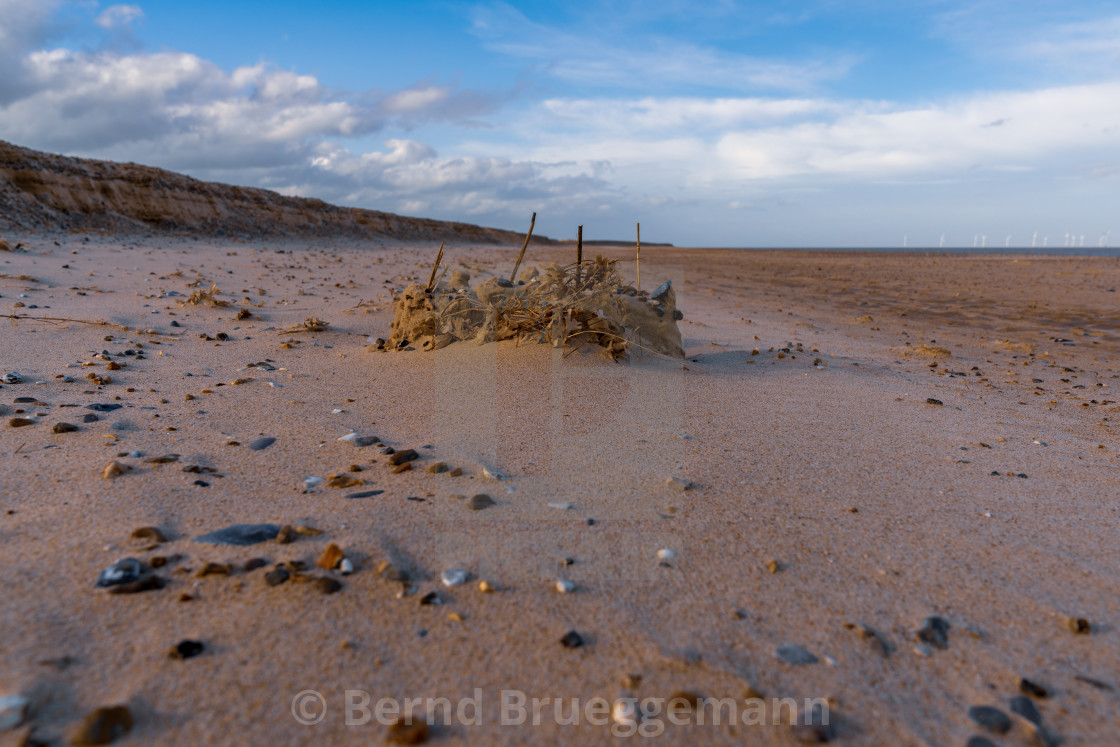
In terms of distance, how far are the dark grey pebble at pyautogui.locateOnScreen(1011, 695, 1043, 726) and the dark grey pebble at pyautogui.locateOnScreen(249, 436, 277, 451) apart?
228 centimetres

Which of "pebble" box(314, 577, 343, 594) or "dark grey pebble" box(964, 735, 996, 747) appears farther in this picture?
"pebble" box(314, 577, 343, 594)

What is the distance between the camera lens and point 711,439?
8.27 ft

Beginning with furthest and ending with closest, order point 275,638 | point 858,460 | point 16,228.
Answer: point 16,228
point 858,460
point 275,638

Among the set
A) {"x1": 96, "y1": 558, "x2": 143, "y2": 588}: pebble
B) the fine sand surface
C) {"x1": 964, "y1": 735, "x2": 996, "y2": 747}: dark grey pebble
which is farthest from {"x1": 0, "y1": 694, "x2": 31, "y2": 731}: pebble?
{"x1": 964, "y1": 735, "x2": 996, "y2": 747}: dark grey pebble

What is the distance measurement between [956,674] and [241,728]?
4.58 ft

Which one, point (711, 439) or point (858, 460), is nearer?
point (858, 460)

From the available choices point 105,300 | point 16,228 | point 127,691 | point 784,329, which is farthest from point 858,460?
point 16,228

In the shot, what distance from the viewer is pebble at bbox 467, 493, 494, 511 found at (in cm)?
187

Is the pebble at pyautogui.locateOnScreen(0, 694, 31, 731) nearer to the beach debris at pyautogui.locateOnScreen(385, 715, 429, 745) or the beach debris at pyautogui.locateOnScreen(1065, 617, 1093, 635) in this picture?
→ the beach debris at pyautogui.locateOnScreen(385, 715, 429, 745)

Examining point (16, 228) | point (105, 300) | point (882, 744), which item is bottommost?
point (882, 744)

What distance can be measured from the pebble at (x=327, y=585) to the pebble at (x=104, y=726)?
415mm

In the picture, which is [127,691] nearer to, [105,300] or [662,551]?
[662,551]

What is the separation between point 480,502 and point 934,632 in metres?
1.22

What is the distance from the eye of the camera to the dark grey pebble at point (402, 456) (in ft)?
7.07
